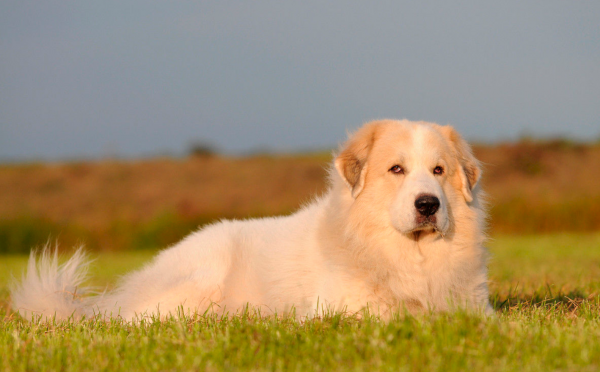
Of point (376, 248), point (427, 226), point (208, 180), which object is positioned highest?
point (208, 180)

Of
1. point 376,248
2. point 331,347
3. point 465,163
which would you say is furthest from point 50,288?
point 465,163

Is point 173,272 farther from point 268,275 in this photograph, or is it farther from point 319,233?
point 319,233

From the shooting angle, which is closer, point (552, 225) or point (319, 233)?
point (319, 233)

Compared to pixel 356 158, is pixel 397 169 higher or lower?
lower

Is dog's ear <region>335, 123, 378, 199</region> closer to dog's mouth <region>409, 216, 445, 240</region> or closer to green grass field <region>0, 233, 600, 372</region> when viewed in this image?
dog's mouth <region>409, 216, 445, 240</region>

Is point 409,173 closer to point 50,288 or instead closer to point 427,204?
point 427,204

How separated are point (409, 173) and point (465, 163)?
0.60 metres

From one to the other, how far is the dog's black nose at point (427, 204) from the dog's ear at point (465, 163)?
0.47 metres

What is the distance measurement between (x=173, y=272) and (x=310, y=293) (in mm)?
1443

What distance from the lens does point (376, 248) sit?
4.34 m

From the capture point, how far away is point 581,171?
1444 inches

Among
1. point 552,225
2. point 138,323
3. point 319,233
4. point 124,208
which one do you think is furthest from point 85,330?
point 124,208

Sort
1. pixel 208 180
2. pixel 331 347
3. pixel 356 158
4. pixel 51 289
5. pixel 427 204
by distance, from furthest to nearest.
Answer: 1. pixel 208 180
2. pixel 51 289
3. pixel 356 158
4. pixel 427 204
5. pixel 331 347

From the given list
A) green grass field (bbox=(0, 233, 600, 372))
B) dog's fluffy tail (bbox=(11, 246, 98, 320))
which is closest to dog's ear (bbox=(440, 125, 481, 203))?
green grass field (bbox=(0, 233, 600, 372))
